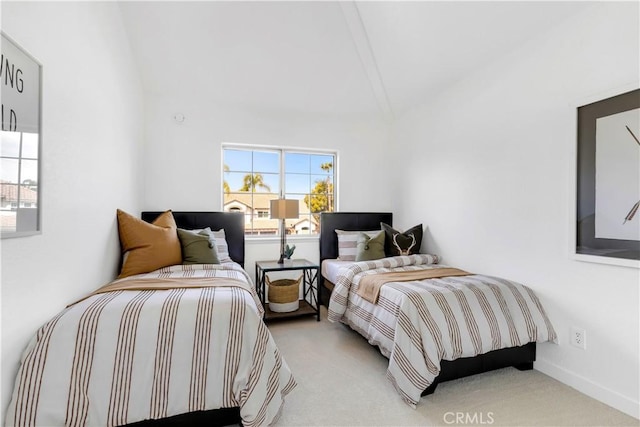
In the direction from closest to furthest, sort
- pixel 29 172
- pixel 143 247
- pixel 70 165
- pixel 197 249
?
1. pixel 29 172
2. pixel 70 165
3. pixel 143 247
4. pixel 197 249

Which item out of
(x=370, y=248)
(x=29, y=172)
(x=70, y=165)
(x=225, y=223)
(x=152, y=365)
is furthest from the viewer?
(x=225, y=223)

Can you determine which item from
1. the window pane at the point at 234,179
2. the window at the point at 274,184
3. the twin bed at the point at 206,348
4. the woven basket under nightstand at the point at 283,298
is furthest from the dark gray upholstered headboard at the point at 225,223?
the twin bed at the point at 206,348

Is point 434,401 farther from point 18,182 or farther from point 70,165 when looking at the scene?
point 70,165

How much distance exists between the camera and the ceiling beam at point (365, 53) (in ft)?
9.10

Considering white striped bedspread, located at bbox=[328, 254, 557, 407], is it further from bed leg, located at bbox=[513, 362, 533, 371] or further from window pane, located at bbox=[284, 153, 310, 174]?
window pane, located at bbox=[284, 153, 310, 174]

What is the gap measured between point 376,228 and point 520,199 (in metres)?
1.77

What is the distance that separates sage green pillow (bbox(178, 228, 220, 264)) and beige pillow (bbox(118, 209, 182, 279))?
3.0 inches

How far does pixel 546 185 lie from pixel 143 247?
9.62ft

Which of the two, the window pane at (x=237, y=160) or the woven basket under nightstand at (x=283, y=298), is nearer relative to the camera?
the woven basket under nightstand at (x=283, y=298)

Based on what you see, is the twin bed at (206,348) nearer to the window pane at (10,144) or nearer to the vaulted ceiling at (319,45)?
the window pane at (10,144)

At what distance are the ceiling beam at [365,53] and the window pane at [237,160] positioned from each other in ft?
5.39

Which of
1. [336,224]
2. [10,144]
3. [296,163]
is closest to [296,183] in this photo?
[296,163]

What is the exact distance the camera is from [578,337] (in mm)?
1907

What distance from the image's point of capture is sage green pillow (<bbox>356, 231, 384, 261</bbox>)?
311cm
